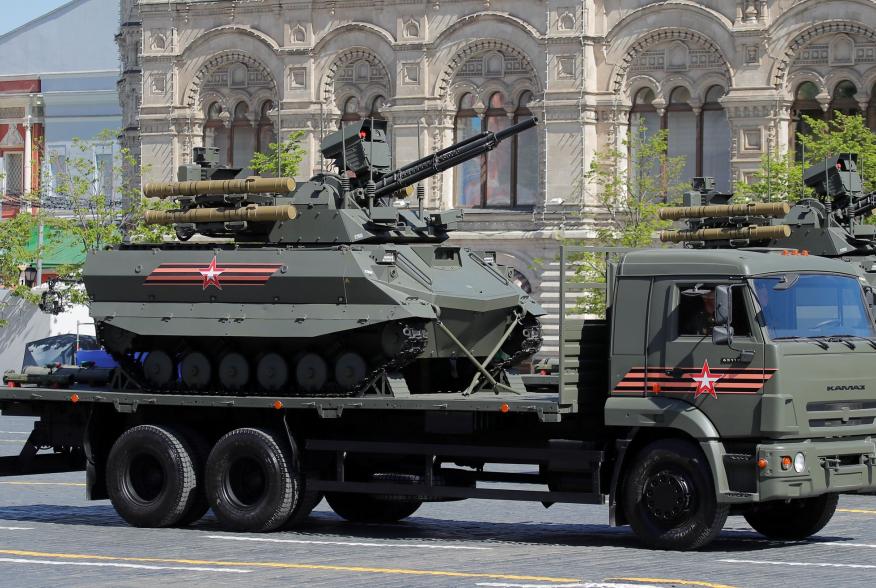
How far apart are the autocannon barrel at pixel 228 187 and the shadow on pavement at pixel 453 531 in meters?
3.45

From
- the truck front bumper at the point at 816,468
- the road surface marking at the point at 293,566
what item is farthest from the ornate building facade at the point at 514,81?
the road surface marking at the point at 293,566

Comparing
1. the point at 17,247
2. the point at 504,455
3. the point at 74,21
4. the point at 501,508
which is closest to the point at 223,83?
the point at 17,247

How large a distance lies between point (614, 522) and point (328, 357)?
3.64 m

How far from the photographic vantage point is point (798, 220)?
29.3 meters

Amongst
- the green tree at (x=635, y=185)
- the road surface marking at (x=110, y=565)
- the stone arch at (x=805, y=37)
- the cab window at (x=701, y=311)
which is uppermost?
the stone arch at (x=805, y=37)

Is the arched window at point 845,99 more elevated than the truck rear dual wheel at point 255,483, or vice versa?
the arched window at point 845,99

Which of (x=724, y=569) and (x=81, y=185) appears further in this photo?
(x=81, y=185)

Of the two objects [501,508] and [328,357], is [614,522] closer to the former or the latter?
[328,357]

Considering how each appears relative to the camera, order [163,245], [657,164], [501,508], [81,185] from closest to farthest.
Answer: [163,245] → [501,508] → [657,164] → [81,185]

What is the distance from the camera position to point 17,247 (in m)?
57.8

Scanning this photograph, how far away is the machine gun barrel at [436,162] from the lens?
2100 centimetres

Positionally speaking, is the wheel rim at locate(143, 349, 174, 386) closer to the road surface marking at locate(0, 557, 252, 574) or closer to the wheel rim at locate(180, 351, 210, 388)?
the wheel rim at locate(180, 351, 210, 388)

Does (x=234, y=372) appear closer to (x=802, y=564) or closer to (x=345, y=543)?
(x=345, y=543)

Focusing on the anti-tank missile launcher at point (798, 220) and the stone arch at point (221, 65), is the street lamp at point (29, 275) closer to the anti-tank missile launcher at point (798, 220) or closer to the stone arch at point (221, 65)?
the stone arch at point (221, 65)
